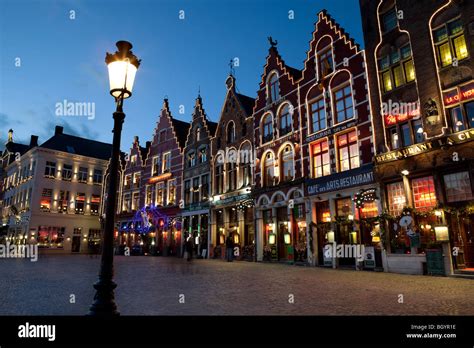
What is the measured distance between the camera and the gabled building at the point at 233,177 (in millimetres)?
26609

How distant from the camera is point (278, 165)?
24.2 meters

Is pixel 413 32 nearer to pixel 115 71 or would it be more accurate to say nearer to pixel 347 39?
pixel 347 39

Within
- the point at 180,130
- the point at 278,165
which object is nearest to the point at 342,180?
the point at 278,165

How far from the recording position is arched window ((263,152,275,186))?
980 inches

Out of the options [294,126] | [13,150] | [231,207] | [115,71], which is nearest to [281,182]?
[294,126]

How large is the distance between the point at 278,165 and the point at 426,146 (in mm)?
10748

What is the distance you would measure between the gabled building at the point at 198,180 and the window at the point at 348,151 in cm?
1425

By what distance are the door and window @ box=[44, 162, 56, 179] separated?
8.52 m

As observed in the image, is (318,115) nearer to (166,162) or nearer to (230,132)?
(230,132)

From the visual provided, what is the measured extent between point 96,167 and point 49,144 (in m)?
6.62

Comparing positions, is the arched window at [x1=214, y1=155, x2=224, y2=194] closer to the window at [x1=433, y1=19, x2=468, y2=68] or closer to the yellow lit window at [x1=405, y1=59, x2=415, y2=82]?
the yellow lit window at [x1=405, y1=59, x2=415, y2=82]

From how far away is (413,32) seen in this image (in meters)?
16.7

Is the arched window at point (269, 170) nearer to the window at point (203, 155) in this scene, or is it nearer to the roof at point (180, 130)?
the window at point (203, 155)
